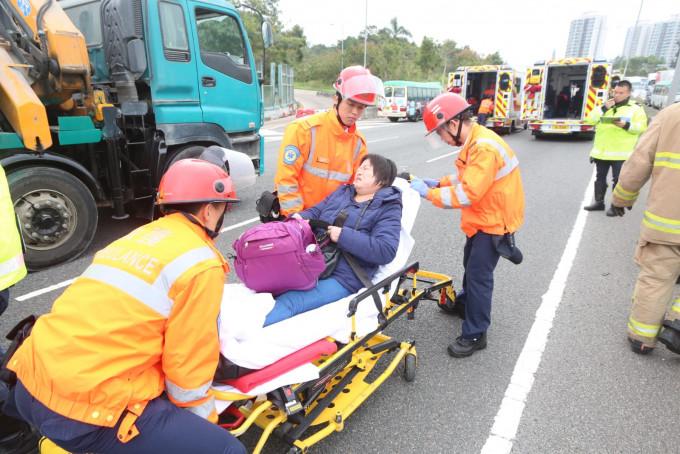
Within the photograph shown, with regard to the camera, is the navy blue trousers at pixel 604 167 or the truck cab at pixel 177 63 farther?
the navy blue trousers at pixel 604 167

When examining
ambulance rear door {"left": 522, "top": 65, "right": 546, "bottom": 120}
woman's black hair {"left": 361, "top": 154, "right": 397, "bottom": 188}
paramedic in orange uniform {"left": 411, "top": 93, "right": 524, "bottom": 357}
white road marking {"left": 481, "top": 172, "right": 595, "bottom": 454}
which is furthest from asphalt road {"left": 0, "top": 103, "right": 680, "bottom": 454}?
ambulance rear door {"left": 522, "top": 65, "right": 546, "bottom": 120}

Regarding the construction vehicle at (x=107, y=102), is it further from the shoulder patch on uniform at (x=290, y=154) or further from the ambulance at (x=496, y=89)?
the ambulance at (x=496, y=89)

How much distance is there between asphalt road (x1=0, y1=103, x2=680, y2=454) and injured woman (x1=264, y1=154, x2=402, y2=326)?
744mm

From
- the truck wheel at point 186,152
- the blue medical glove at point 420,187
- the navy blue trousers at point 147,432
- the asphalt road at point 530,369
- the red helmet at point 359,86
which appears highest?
the red helmet at point 359,86

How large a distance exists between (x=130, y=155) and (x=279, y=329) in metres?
4.58

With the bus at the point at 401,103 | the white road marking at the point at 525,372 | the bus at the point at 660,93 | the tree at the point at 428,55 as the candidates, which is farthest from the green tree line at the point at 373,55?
the bus at the point at 660,93

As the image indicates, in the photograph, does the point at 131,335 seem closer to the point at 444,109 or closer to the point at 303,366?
the point at 303,366

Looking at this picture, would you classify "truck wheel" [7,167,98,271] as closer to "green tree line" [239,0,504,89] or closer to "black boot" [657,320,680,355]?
"black boot" [657,320,680,355]

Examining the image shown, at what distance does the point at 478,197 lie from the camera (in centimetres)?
302

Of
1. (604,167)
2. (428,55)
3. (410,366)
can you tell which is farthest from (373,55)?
(410,366)

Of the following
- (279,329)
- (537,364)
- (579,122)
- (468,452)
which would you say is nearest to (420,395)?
(468,452)

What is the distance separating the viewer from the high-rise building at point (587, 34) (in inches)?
2908

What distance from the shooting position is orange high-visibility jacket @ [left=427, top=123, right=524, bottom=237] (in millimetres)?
3002

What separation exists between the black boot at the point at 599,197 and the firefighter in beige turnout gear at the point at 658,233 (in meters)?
4.12
